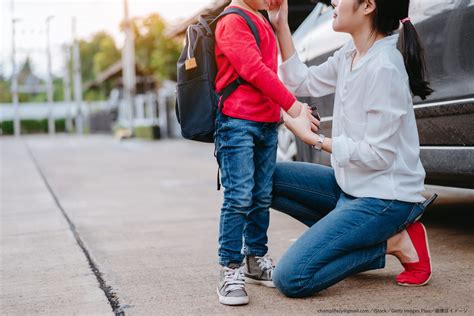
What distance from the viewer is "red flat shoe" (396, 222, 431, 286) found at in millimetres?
3008

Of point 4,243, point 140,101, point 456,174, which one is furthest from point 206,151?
point 140,101

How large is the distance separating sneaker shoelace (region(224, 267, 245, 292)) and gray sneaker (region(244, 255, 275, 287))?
223 millimetres

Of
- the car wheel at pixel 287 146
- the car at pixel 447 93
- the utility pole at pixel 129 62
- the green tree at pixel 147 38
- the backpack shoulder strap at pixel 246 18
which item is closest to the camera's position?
the backpack shoulder strap at pixel 246 18

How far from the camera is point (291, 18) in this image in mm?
6359

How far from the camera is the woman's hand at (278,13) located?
319cm

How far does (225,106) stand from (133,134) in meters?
21.0

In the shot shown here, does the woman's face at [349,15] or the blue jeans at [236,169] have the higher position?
the woman's face at [349,15]

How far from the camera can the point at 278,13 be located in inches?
126

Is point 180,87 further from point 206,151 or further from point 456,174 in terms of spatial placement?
point 206,151

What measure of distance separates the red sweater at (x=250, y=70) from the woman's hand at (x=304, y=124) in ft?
0.18

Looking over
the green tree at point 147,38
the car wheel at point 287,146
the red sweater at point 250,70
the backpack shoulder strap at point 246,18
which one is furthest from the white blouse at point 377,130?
the green tree at point 147,38

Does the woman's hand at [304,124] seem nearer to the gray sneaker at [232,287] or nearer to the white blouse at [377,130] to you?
the white blouse at [377,130]

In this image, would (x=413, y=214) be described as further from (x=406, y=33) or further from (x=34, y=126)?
(x=34, y=126)

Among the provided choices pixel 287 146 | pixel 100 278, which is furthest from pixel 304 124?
pixel 287 146
